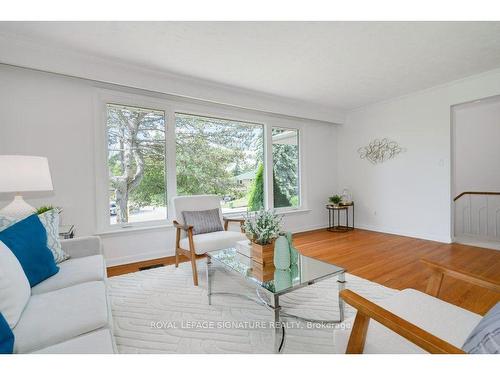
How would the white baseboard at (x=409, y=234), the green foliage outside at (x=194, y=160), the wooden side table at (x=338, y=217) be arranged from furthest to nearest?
the wooden side table at (x=338, y=217) < the white baseboard at (x=409, y=234) < the green foliage outside at (x=194, y=160)

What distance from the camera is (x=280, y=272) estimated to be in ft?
5.67

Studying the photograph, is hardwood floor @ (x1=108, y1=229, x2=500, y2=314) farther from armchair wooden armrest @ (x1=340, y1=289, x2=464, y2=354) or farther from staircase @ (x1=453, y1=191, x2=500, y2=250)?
armchair wooden armrest @ (x1=340, y1=289, x2=464, y2=354)

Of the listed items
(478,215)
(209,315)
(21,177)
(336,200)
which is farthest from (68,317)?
(478,215)

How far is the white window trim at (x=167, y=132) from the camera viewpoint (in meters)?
3.07

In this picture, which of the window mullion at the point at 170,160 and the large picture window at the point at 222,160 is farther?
the large picture window at the point at 222,160

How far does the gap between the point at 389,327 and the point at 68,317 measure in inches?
52.7

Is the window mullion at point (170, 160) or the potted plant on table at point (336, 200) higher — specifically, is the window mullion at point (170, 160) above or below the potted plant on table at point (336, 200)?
above

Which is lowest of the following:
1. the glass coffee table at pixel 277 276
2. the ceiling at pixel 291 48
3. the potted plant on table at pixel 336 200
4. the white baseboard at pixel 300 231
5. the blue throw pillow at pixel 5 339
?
the white baseboard at pixel 300 231

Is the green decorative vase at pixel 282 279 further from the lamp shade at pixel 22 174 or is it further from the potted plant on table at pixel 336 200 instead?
the potted plant on table at pixel 336 200

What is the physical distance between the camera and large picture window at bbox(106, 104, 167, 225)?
3223mm

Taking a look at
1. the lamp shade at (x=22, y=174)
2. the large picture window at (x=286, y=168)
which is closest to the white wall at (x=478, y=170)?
the large picture window at (x=286, y=168)

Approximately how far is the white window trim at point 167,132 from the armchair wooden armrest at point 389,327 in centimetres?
298

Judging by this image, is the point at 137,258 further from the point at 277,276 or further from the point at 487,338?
the point at 487,338
